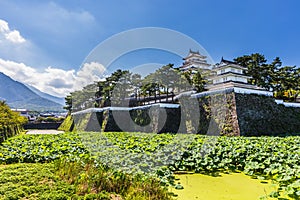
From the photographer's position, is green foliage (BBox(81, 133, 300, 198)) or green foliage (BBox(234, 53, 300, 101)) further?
green foliage (BBox(234, 53, 300, 101))

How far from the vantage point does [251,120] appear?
12.3 m

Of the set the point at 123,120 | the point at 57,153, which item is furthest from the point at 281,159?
the point at 123,120

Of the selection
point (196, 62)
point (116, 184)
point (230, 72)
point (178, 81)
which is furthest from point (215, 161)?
point (196, 62)

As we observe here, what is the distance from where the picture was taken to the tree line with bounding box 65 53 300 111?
18.8 m

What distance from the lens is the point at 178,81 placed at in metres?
18.7

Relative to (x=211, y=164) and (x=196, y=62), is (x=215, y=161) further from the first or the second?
(x=196, y=62)

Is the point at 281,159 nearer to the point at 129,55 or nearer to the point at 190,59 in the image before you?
the point at 129,55

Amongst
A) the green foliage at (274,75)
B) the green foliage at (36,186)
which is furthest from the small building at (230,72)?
the green foliage at (36,186)

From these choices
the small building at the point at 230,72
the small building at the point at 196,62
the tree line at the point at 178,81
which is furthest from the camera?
the small building at the point at 196,62

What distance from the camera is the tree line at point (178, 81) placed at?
18.8m

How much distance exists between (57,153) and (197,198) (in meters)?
4.43

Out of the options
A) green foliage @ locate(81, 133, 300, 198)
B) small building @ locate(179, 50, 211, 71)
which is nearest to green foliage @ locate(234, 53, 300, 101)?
small building @ locate(179, 50, 211, 71)

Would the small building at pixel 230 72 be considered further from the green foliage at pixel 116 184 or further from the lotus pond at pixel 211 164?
the green foliage at pixel 116 184

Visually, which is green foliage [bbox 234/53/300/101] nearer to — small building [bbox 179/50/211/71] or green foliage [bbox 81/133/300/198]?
small building [bbox 179/50/211/71]
